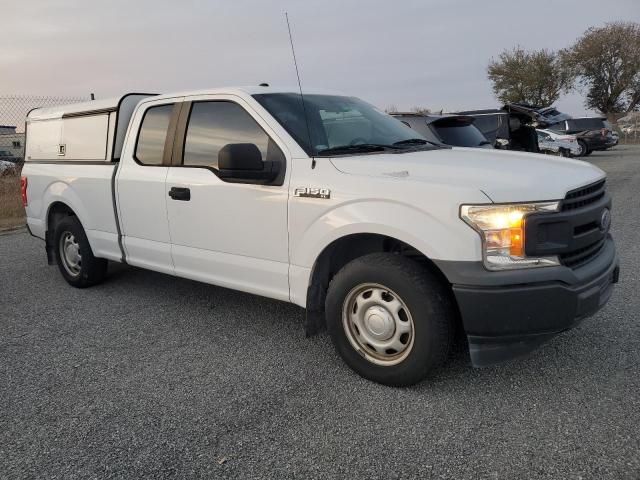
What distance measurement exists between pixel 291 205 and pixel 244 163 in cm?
40

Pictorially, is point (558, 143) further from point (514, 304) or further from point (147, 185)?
point (514, 304)

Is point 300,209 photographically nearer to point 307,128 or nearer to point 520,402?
point 307,128

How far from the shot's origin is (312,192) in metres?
3.42

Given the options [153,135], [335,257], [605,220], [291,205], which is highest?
[153,135]

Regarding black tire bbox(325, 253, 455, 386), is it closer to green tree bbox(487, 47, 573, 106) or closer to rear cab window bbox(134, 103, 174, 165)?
rear cab window bbox(134, 103, 174, 165)

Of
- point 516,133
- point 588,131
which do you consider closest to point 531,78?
point 588,131

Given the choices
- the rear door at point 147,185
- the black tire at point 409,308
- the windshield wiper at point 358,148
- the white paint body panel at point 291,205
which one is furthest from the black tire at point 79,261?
the black tire at point 409,308

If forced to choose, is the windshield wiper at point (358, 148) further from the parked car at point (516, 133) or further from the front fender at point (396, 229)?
the parked car at point (516, 133)

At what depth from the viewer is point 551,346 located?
3734mm

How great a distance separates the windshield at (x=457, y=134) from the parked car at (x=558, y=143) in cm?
1456

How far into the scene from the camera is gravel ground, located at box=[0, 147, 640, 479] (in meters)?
2.56

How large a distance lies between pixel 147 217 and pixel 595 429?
357 centimetres

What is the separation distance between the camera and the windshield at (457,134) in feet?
26.5

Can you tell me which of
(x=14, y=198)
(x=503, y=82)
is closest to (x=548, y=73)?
(x=503, y=82)
